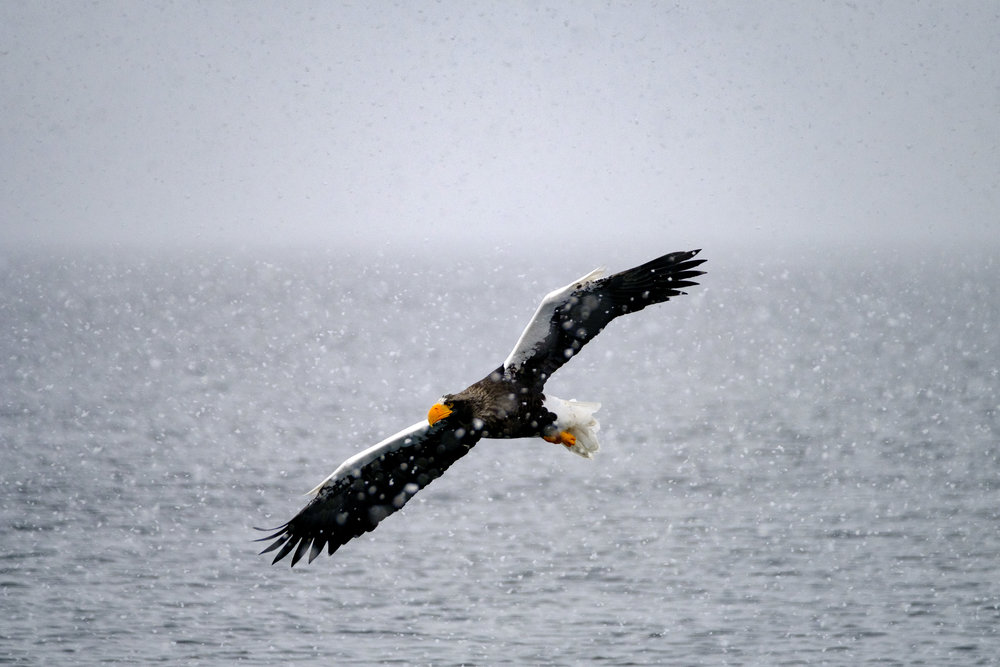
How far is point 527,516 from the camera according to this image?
3641 centimetres

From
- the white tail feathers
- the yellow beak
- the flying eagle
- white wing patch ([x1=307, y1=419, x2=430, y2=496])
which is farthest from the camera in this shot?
the white tail feathers

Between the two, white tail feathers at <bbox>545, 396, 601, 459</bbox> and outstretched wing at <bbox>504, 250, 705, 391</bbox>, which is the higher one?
outstretched wing at <bbox>504, 250, 705, 391</bbox>

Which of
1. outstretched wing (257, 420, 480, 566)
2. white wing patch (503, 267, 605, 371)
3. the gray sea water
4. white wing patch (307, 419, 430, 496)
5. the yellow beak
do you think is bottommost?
the gray sea water

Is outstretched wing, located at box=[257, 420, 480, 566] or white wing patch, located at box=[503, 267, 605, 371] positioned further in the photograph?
outstretched wing, located at box=[257, 420, 480, 566]

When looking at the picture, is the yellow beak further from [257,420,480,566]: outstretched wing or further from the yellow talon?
the yellow talon

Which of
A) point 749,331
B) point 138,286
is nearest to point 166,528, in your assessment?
point 749,331

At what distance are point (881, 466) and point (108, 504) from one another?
23.3 meters

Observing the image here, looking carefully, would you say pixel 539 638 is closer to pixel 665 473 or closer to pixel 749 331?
pixel 665 473

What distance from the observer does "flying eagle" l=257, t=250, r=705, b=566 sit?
41.5 ft

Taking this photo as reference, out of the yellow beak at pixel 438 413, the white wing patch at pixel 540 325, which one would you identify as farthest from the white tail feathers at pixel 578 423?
the yellow beak at pixel 438 413

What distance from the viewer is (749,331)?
328 ft

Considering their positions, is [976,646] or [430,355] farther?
[430,355]

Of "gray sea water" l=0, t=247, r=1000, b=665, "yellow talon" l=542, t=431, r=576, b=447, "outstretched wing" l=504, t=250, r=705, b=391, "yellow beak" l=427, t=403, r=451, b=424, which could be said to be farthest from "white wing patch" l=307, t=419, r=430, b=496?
"gray sea water" l=0, t=247, r=1000, b=665

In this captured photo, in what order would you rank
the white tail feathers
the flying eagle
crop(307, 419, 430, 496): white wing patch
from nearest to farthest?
the flying eagle, crop(307, 419, 430, 496): white wing patch, the white tail feathers
